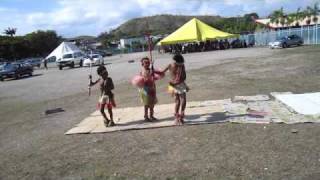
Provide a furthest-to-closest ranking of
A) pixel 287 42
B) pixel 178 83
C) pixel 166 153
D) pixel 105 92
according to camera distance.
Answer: pixel 287 42, pixel 105 92, pixel 178 83, pixel 166 153

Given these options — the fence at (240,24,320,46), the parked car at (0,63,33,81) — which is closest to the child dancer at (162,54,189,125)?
the parked car at (0,63,33,81)

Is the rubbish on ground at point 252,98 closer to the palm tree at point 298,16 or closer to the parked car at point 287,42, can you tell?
the parked car at point 287,42

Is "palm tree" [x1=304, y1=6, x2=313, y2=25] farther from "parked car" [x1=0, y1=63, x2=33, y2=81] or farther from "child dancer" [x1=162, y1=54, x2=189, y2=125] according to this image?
"child dancer" [x1=162, y1=54, x2=189, y2=125]

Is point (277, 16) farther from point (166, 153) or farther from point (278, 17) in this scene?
point (166, 153)

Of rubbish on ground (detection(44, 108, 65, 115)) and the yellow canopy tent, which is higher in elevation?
the yellow canopy tent

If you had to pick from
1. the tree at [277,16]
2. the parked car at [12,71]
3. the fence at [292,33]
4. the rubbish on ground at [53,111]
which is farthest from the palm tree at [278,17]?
the rubbish on ground at [53,111]

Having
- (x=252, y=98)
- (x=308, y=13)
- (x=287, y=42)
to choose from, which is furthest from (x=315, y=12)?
(x=252, y=98)

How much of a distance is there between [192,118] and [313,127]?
2882mm

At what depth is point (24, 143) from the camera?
1027cm

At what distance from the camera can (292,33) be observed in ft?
199

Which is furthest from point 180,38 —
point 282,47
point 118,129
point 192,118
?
point 282,47

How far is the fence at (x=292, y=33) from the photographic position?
53263 millimetres

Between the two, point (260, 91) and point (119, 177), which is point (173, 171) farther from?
point (260, 91)

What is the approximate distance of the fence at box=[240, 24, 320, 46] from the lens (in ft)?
175
